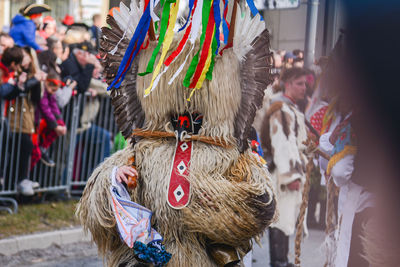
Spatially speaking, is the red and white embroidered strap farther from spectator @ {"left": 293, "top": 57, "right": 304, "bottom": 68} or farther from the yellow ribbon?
spectator @ {"left": 293, "top": 57, "right": 304, "bottom": 68}

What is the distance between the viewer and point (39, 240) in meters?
6.70

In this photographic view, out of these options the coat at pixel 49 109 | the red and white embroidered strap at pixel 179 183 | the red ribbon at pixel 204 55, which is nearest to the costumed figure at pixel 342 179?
the red ribbon at pixel 204 55

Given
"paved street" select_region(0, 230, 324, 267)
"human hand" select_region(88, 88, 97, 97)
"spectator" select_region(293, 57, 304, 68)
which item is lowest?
"paved street" select_region(0, 230, 324, 267)

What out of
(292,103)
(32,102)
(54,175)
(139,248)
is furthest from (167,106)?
(54,175)

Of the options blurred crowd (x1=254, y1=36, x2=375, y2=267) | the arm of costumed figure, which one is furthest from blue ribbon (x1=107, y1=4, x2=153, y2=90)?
blurred crowd (x1=254, y1=36, x2=375, y2=267)

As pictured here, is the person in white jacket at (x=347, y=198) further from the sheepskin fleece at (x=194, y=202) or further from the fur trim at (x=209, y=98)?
the fur trim at (x=209, y=98)

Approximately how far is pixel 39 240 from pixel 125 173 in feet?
11.0

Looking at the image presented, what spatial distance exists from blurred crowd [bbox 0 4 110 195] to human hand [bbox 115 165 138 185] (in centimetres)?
402

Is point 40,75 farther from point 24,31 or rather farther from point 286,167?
point 286,167

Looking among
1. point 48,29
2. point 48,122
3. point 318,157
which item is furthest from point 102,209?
point 48,29

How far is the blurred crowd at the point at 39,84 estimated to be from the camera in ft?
24.3

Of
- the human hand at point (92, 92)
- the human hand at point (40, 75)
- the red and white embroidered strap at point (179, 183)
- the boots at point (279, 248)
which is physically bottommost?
the boots at point (279, 248)

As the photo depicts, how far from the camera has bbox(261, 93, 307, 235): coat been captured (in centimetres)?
588

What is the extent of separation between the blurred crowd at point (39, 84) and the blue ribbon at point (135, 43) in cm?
391
